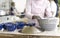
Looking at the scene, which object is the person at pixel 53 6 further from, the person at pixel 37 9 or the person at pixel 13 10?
the person at pixel 13 10

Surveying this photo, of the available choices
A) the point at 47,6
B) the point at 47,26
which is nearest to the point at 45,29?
the point at 47,26

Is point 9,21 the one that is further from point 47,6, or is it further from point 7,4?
point 47,6

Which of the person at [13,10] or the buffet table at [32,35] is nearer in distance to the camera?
the buffet table at [32,35]

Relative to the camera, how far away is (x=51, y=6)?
0.82 metres

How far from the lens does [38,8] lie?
81 cm

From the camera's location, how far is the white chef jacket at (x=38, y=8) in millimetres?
814

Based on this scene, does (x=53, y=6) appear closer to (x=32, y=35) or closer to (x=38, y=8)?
(x=38, y=8)

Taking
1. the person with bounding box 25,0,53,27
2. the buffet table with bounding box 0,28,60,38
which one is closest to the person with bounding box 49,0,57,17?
the person with bounding box 25,0,53,27

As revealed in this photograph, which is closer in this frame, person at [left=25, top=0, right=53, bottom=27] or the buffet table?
the buffet table

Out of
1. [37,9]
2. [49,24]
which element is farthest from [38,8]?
[49,24]

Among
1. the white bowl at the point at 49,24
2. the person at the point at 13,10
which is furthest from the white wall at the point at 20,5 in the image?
the white bowl at the point at 49,24

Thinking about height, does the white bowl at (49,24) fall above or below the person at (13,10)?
below

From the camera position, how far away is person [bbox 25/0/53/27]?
32.0 inches

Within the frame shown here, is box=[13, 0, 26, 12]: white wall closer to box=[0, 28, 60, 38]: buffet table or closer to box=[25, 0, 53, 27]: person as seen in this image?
box=[25, 0, 53, 27]: person
